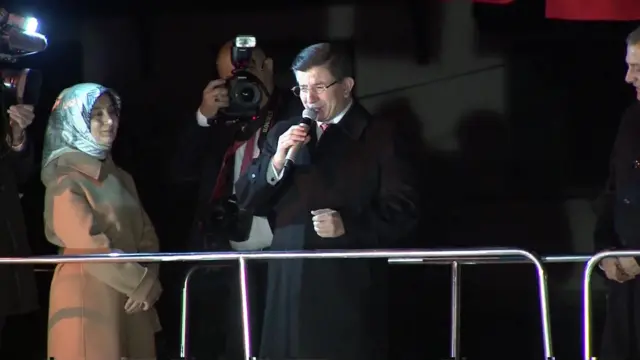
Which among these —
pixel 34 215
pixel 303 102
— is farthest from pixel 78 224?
pixel 303 102

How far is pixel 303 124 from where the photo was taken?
1990 mm

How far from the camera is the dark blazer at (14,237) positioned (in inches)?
78.2

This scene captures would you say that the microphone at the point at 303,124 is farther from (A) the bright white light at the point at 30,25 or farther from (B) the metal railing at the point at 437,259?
(A) the bright white light at the point at 30,25

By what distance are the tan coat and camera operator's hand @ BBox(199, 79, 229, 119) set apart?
30cm

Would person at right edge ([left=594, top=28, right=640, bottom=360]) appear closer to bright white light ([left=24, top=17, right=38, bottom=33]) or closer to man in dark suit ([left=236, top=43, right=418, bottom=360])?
man in dark suit ([left=236, top=43, right=418, bottom=360])

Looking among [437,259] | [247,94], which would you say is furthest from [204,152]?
[437,259]

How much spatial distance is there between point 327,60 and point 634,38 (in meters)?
0.81

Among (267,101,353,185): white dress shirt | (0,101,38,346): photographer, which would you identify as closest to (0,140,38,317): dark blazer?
(0,101,38,346): photographer

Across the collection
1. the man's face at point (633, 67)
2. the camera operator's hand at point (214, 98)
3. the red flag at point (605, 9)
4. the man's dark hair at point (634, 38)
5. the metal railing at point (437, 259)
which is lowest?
the metal railing at point (437, 259)

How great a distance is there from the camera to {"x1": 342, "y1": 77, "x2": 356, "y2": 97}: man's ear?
2051 millimetres

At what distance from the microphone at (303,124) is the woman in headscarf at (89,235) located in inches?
17.4

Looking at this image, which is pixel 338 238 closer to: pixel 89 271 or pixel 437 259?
pixel 437 259

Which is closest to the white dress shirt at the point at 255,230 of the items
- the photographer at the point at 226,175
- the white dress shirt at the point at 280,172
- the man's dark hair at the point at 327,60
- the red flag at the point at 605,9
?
the photographer at the point at 226,175

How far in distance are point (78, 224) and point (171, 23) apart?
67 centimetres
